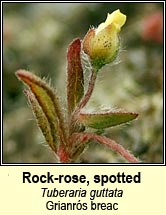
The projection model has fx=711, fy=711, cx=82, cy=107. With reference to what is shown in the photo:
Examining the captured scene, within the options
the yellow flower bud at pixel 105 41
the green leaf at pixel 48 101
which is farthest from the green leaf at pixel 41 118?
the yellow flower bud at pixel 105 41

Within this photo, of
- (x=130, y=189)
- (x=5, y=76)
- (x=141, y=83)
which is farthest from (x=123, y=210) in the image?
(x=5, y=76)

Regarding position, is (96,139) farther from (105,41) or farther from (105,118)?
(105,41)

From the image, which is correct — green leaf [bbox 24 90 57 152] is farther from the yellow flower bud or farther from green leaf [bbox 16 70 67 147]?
the yellow flower bud

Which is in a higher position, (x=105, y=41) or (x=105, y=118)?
(x=105, y=41)

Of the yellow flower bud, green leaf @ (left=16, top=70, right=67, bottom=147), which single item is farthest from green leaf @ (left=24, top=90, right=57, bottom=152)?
the yellow flower bud

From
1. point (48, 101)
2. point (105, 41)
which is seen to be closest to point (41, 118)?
point (48, 101)

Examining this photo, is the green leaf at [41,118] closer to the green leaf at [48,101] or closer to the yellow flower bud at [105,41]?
the green leaf at [48,101]
